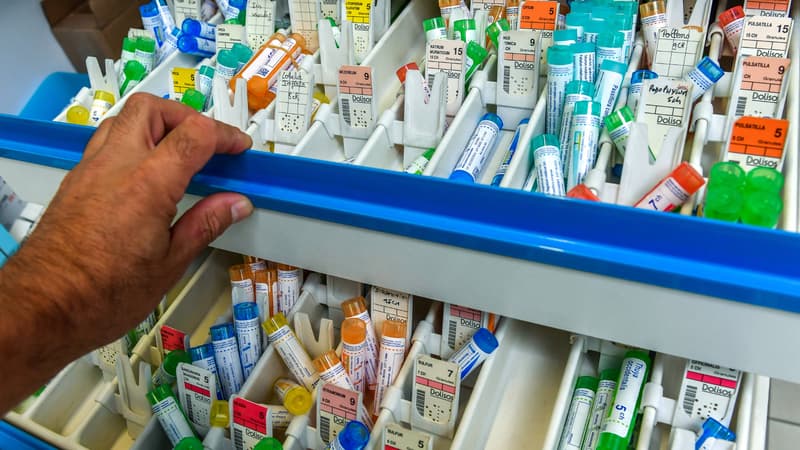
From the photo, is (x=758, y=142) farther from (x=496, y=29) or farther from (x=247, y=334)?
(x=247, y=334)

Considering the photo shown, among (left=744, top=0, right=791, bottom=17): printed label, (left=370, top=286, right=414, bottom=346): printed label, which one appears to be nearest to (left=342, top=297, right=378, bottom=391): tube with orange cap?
(left=370, top=286, right=414, bottom=346): printed label

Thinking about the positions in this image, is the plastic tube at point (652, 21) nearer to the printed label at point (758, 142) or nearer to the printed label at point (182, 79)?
the printed label at point (758, 142)

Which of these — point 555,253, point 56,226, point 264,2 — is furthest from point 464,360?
point 264,2

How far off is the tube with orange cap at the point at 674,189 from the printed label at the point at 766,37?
0.35m

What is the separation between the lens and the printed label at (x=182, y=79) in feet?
4.52

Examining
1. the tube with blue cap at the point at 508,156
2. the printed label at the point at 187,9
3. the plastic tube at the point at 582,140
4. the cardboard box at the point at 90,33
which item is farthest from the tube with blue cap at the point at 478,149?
the cardboard box at the point at 90,33

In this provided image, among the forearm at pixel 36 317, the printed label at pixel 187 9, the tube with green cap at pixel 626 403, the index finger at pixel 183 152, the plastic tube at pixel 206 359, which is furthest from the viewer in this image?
the printed label at pixel 187 9

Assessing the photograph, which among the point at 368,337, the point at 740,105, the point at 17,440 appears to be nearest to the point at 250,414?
the point at 368,337

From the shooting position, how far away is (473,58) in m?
1.25

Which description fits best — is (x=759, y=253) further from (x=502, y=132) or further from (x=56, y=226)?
(x=56, y=226)

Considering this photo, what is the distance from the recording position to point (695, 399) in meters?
0.96

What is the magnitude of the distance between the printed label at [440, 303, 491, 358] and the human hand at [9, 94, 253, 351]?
0.41 m

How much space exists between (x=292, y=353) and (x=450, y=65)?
1.88 feet

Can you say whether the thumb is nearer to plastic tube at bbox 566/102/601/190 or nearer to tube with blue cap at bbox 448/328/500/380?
tube with blue cap at bbox 448/328/500/380
